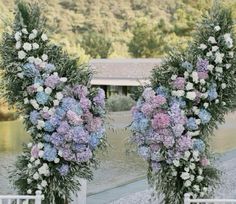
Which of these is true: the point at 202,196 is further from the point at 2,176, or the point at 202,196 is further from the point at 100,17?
the point at 100,17

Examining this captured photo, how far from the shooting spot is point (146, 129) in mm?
5395

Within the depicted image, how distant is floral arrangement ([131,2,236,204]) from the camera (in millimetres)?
5320

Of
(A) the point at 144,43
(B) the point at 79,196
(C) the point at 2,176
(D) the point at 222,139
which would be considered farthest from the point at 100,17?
(B) the point at 79,196

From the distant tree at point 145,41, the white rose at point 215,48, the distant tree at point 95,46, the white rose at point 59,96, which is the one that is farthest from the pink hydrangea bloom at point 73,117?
the distant tree at point 95,46

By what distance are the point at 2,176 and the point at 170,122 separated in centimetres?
599

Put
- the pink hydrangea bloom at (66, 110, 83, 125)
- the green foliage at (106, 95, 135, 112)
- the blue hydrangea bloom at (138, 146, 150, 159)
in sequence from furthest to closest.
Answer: the green foliage at (106, 95, 135, 112) < the blue hydrangea bloom at (138, 146, 150, 159) < the pink hydrangea bloom at (66, 110, 83, 125)

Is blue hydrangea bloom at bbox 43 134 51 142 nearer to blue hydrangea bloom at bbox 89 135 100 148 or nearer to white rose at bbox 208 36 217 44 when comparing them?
blue hydrangea bloom at bbox 89 135 100 148

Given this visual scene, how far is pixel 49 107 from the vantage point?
5.32 meters

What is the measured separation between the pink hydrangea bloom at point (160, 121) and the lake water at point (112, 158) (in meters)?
1.00

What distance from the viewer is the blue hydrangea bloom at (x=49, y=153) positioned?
5270 mm

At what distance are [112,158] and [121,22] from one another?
180 ft

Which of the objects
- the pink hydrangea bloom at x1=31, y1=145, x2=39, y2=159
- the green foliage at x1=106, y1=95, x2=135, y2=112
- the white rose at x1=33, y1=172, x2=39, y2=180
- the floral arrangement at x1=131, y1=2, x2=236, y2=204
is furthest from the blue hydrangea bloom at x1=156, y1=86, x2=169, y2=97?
the green foliage at x1=106, y1=95, x2=135, y2=112

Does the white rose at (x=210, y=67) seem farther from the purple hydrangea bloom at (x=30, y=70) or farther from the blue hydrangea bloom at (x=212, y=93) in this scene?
the purple hydrangea bloom at (x=30, y=70)

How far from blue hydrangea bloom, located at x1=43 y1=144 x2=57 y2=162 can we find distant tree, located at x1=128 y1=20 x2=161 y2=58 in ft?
135
